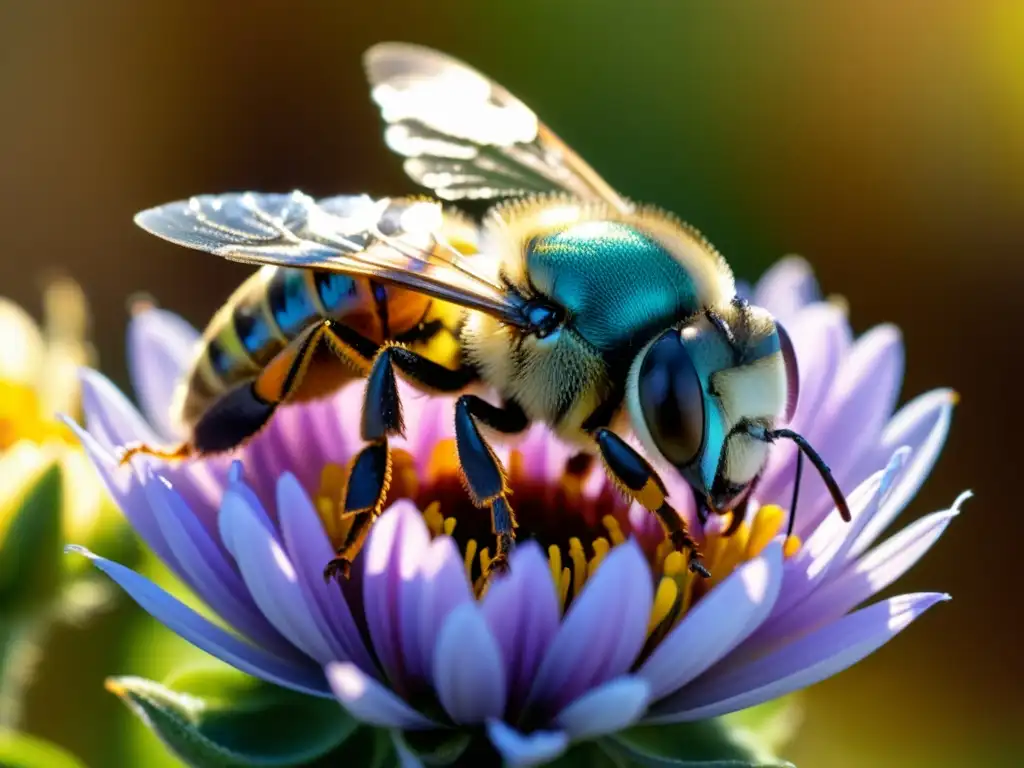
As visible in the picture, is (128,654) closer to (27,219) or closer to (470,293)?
(470,293)

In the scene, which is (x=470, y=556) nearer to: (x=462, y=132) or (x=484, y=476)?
(x=484, y=476)

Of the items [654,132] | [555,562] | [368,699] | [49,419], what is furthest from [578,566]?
[654,132]

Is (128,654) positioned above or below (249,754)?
below

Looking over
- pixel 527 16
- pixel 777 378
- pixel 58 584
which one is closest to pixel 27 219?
pixel 527 16

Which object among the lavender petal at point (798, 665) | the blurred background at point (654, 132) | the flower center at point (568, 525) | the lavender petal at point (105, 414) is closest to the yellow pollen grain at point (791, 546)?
the flower center at point (568, 525)

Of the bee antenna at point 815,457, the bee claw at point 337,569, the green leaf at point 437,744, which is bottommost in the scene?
the green leaf at point 437,744

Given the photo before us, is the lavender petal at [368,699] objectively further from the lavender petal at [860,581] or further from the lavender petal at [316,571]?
the lavender petal at [860,581]
